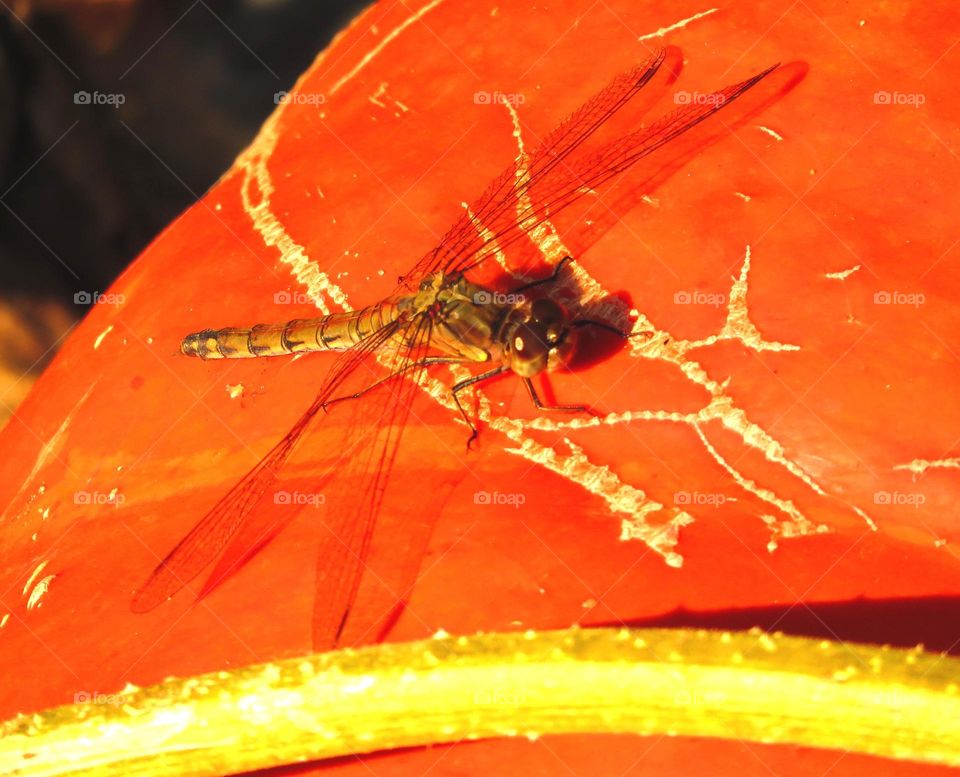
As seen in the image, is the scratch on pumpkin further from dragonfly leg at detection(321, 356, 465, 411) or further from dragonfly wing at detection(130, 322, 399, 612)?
dragonfly wing at detection(130, 322, 399, 612)

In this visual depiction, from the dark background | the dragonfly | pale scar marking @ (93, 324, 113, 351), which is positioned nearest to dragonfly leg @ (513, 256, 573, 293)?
the dragonfly

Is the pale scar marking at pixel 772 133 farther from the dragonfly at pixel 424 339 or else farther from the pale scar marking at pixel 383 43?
the pale scar marking at pixel 383 43

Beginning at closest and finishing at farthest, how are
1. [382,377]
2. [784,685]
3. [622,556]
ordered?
[784,685] < [622,556] < [382,377]

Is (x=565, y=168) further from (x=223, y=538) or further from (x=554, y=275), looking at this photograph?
(x=223, y=538)

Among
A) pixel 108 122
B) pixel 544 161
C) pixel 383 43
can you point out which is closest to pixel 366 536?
pixel 544 161

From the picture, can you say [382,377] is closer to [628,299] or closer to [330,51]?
[628,299]

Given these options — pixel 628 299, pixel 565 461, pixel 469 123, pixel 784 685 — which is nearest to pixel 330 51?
pixel 469 123
